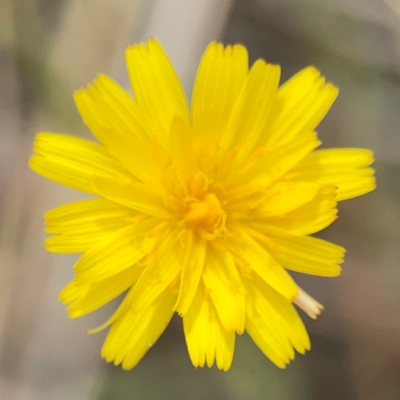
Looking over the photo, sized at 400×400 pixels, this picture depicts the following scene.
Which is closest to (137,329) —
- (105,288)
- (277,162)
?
(105,288)

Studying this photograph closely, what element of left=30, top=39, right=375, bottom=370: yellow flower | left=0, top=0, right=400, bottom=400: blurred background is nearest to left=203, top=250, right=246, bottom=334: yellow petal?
left=30, top=39, right=375, bottom=370: yellow flower

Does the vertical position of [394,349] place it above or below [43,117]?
below

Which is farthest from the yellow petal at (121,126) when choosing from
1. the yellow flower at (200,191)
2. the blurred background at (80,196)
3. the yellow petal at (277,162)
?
the blurred background at (80,196)

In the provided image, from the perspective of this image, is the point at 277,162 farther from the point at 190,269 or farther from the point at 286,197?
the point at 190,269

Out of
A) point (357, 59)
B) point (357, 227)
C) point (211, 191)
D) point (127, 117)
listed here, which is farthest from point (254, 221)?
point (357, 59)

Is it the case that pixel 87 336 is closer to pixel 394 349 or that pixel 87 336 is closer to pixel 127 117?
pixel 127 117

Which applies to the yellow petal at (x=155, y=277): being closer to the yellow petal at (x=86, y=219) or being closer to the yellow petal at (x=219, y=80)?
the yellow petal at (x=86, y=219)
